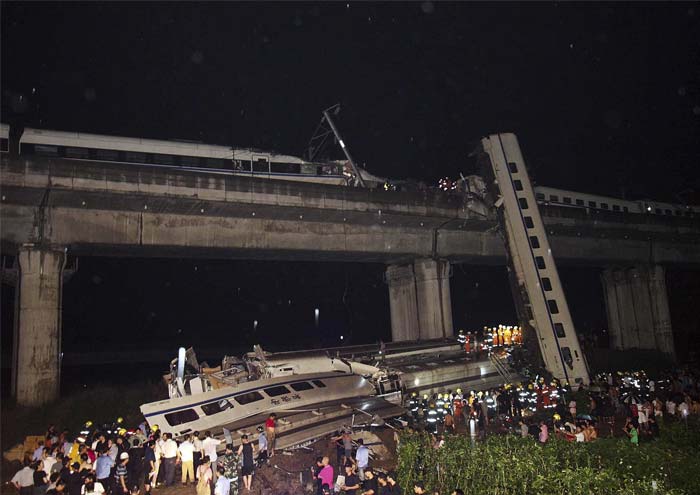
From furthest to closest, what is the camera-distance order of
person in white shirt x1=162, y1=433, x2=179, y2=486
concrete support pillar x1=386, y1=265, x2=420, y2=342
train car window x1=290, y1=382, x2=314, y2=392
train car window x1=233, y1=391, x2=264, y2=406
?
concrete support pillar x1=386, y1=265, x2=420, y2=342
train car window x1=290, y1=382, x2=314, y2=392
train car window x1=233, y1=391, x2=264, y2=406
person in white shirt x1=162, y1=433, x2=179, y2=486

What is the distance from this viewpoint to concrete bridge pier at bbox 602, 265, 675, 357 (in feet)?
136

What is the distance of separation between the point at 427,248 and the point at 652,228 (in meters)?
20.1

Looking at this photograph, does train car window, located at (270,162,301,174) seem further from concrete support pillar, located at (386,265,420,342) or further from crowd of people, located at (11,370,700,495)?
crowd of people, located at (11,370,700,495)

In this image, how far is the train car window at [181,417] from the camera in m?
15.9

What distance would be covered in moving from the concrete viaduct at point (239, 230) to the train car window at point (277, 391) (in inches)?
399

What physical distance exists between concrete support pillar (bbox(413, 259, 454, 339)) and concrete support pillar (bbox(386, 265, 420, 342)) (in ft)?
1.59

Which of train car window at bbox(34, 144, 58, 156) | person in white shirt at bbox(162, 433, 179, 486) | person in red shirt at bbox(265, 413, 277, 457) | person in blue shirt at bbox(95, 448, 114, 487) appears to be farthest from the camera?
train car window at bbox(34, 144, 58, 156)

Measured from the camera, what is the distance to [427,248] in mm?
32219

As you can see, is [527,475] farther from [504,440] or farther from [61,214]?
[61,214]

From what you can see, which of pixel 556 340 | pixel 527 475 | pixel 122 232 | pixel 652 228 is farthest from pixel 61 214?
pixel 652 228

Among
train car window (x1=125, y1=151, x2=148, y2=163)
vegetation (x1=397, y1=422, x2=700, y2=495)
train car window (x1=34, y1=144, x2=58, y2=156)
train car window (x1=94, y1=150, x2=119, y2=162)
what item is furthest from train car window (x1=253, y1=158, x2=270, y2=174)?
vegetation (x1=397, y1=422, x2=700, y2=495)

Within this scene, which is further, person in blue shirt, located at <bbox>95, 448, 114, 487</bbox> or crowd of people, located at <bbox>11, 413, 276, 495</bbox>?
person in blue shirt, located at <bbox>95, 448, 114, 487</bbox>

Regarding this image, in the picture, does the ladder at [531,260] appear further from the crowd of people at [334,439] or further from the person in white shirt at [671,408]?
the person in white shirt at [671,408]

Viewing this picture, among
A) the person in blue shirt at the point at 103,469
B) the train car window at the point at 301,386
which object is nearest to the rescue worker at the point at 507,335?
the train car window at the point at 301,386
